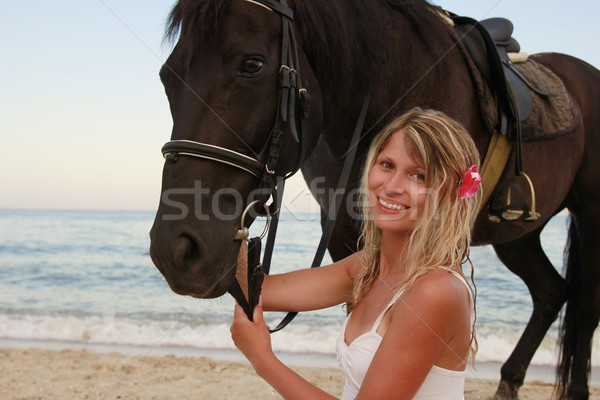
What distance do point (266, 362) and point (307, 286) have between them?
384 mm

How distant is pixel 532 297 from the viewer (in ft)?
11.4

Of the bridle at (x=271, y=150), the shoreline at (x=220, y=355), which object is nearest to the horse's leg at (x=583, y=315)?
the shoreline at (x=220, y=355)

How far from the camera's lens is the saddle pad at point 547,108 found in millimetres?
2719

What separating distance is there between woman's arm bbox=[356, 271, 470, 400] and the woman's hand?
292 millimetres

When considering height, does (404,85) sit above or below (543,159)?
above

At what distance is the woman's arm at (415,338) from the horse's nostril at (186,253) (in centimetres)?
56

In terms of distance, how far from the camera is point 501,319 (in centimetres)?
639

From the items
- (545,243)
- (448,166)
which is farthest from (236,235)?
(545,243)

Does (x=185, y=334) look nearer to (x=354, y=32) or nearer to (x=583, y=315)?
(x=583, y=315)

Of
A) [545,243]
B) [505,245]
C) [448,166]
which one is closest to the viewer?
A: [448,166]

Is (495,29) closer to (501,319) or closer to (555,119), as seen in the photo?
(555,119)

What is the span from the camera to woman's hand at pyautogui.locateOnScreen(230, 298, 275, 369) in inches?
52.8

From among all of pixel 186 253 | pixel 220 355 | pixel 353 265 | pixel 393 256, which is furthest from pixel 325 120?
pixel 220 355

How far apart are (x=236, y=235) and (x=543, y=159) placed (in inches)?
80.4
